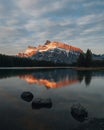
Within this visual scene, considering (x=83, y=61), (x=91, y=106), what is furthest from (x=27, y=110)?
(x=83, y=61)

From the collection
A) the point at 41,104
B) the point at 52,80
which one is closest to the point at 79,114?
the point at 41,104

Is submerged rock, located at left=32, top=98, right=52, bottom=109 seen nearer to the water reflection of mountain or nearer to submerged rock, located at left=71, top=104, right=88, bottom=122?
submerged rock, located at left=71, top=104, right=88, bottom=122

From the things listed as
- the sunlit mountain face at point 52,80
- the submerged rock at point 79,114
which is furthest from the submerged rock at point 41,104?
the sunlit mountain face at point 52,80

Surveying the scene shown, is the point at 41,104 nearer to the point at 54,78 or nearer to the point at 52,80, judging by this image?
the point at 52,80

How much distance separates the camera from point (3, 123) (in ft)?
79.8

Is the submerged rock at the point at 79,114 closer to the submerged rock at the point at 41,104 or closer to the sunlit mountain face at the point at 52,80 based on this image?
the submerged rock at the point at 41,104

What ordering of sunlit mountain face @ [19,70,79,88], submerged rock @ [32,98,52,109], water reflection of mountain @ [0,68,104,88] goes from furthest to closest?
water reflection of mountain @ [0,68,104,88]
sunlit mountain face @ [19,70,79,88]
submerged rock @ [32,98,52,109]

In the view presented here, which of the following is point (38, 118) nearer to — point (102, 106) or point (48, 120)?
point (48, 120)

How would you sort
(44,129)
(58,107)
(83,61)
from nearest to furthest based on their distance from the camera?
(44,129) → (58,107) → (83,61)

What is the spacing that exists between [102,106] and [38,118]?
1271 centimetres

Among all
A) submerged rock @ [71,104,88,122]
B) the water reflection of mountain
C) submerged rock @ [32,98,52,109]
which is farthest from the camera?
the water reflection of mountain

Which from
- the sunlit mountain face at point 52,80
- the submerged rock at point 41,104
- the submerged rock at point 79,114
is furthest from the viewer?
the sunlit mountain face at point 52,80

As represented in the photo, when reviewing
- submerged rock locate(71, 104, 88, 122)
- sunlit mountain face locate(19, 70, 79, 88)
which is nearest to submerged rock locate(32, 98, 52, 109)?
submerged rock locate(71, 104, 88, 122)

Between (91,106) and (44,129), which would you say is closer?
(44,129)
